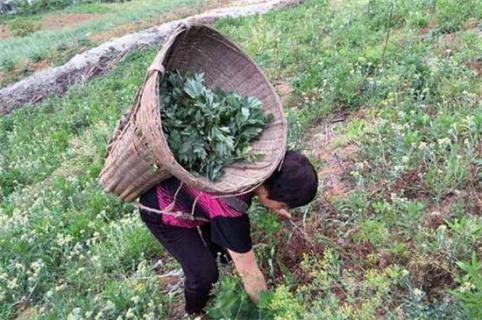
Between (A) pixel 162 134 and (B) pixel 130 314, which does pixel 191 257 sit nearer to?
(B) pixel 130 314

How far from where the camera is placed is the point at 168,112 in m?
3.88

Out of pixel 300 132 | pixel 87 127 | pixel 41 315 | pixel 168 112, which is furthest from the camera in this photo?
pixel 87 127

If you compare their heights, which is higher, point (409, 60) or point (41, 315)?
point (409, 60)

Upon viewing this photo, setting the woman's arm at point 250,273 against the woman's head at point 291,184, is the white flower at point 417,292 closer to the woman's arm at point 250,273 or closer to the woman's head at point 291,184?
the woman's head at point 291,184

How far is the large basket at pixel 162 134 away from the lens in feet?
11.1

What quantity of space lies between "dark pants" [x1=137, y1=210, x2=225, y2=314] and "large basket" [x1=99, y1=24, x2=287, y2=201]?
276 mm

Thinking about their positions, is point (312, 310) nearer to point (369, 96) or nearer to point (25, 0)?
point (369, 96)

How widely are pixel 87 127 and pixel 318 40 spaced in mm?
3631

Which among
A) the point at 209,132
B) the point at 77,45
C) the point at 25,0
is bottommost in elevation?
the point at 25,0

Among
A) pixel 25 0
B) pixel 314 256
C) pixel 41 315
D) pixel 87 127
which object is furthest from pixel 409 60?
pixel 25 0

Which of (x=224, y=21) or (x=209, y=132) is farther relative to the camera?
(x=224, y=21)

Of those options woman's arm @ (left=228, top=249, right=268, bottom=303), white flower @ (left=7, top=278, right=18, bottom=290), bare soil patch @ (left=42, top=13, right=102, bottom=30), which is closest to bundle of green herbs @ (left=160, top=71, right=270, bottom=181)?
woman's arm @ (left=228, top=249, right=268, bottom=303)

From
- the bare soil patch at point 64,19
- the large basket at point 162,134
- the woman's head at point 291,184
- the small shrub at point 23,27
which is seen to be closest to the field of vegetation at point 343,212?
the woman's head at point 291,184

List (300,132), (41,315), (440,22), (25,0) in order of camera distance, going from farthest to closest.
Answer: (25,0)
(440,22)
(300,132)
(41,315)
